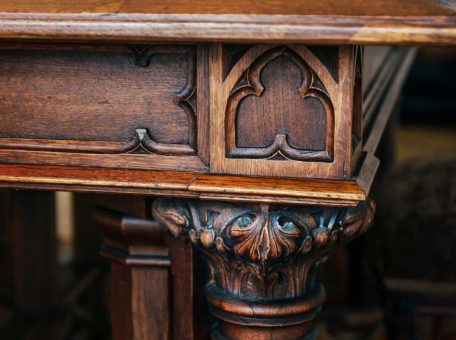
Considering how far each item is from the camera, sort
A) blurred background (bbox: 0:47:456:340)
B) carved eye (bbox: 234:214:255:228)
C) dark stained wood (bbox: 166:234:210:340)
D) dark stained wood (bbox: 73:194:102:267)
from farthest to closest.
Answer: dark stained wood (bbox: 73:194:102:267) → blurred background (bbox: 0:47:456:340) → dark stained wood (bbox: 166:234:210:340) → carved eye (bbox: 234:214:255:228)

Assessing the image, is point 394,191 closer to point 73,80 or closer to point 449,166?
point 449,166

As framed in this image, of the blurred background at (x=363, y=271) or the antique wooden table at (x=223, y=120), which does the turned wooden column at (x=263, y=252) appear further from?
the blurred background at (x=363, y=271)

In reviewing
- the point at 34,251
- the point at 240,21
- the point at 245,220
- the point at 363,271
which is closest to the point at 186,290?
the point at 245,220

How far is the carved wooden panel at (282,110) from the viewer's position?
703mm

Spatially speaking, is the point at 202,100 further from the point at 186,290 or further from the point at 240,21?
the point at 186,290

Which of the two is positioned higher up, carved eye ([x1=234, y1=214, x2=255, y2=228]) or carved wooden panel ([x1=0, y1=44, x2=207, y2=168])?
carved wooden panel ([x1=0, y1=44, x2=207, y2=168])

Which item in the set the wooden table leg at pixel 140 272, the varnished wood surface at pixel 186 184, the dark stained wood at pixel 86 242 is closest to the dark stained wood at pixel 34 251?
the dark stained wood at pixel 86 242

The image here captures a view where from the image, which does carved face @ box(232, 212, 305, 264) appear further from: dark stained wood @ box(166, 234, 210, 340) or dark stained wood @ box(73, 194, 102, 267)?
dark stained wood @ box(73, 194, 102, 267)

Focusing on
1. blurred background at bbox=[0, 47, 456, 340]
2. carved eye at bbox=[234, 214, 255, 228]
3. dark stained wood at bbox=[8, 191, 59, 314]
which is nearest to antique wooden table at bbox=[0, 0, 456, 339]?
carved eye at bbox=[234, 214, 255, 228]

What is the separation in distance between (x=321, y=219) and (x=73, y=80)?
26 centimetres

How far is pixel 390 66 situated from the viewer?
1.48 meters

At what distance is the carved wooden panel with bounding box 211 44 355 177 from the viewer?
0.70m

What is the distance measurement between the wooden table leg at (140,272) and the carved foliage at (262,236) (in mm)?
75

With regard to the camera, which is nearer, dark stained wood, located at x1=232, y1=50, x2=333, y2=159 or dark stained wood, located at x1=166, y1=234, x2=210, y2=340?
dark stained wood, located at x1=232, y1=50, x2=333, y2=159
